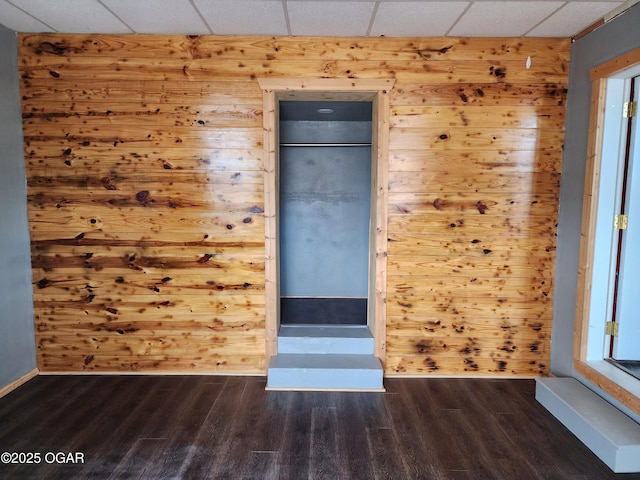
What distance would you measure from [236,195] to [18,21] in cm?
199

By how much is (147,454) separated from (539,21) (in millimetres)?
3827

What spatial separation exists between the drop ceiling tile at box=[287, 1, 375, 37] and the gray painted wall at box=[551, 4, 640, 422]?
5.32 ft

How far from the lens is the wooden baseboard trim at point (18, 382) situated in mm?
3031

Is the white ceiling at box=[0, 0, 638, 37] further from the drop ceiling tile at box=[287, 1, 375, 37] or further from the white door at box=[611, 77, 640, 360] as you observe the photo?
the white door at box=[611, 77, 640, 360]

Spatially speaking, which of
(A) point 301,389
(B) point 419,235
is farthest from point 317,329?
(B) point 419,235

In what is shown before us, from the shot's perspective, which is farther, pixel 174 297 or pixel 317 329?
pixel 317 329

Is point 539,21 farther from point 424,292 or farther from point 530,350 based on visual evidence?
point 530,350

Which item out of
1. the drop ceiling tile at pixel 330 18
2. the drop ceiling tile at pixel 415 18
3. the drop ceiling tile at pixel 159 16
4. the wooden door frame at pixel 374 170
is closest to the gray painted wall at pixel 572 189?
the drop ceiling tile at pixel 415 18

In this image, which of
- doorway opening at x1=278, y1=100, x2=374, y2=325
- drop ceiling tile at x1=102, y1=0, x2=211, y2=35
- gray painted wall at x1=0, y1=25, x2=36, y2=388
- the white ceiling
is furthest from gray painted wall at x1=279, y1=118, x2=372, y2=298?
gray painted wall at x1=0, y1=25, x2=36, y2=388

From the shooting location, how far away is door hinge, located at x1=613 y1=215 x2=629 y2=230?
2793 millimetres

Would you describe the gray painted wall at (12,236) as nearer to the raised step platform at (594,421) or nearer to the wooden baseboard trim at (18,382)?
the wooden baseboard trim at (18,382)

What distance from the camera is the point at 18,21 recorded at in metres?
2.97

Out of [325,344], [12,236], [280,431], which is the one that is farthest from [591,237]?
[12,236]

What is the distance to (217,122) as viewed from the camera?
3273mm
